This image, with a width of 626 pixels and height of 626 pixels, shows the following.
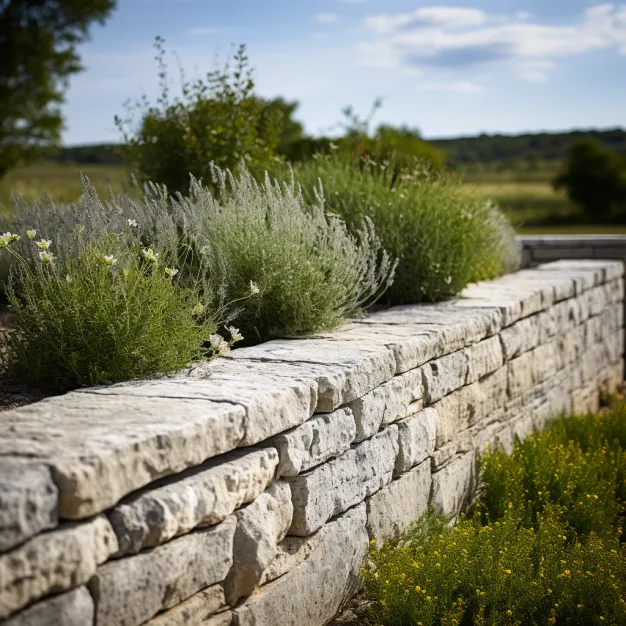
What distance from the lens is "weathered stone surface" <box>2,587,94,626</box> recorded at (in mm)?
1726

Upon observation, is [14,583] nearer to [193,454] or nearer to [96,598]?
[96,598]

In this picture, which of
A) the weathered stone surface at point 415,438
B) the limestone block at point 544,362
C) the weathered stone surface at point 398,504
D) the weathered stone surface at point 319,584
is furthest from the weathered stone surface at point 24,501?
the limestone block at point 544,362

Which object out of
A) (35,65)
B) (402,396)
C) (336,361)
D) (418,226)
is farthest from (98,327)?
(35,65)

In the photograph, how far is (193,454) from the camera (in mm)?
2203

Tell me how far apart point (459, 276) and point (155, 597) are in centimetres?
352

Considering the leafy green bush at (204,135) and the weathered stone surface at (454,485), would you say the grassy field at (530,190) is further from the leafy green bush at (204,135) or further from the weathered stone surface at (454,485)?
the weathered stone surface at (454,485)

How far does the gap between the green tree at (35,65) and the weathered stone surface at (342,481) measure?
66.5ft

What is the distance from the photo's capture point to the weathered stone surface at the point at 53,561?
169cm

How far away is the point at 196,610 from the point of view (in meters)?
2.25

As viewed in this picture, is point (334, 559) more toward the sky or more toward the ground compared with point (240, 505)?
more toward the ground

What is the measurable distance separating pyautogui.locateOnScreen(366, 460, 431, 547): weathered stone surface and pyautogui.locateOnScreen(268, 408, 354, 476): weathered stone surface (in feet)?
1.22

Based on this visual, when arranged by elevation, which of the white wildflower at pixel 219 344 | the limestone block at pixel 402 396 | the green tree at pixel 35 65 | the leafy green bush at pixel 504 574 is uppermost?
the green tree at pixel 35 65

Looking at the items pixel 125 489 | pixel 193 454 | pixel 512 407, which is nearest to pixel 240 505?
pixel 193 454

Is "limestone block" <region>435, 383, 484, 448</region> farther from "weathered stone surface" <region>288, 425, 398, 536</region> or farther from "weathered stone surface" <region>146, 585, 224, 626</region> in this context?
"weathered stone surface" <region>146, 585, 224, 626</region>
